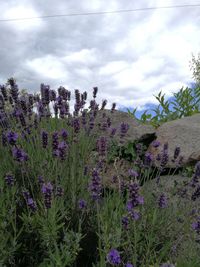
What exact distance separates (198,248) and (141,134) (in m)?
2.20

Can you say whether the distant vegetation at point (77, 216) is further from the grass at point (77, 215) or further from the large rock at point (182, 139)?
the large rock at point (182, 139)

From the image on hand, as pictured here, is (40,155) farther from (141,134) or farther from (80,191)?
(141,134)

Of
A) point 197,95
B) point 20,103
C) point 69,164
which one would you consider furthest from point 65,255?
point 197,95

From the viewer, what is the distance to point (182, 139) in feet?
14.8

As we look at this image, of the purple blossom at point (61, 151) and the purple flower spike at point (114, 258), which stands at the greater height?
the purple blossom at point (61, 151)

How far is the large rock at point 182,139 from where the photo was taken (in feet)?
13.8

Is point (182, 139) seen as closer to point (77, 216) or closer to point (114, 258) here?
point (77, 216)

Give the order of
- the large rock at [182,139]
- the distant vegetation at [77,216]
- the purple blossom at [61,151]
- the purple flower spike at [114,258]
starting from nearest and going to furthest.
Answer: the purple flower spike at [114,258] → the distant vegetation at [77,216] → the purple blossom at [61,151] → the large rock at [182,139]

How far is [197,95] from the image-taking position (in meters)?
6.53

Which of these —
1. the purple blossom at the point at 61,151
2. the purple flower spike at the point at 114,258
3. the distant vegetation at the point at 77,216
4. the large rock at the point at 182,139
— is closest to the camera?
the purple flower spike at the point at 114,258

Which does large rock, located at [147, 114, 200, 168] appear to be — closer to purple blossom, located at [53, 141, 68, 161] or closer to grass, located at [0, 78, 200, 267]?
grass, located at [0, 78, 200, 267]

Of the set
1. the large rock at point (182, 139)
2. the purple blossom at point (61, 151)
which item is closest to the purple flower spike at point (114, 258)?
the purple blossom at point (61, 151)

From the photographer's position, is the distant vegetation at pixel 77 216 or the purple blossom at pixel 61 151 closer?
the distant vegetation at pixel 77 216

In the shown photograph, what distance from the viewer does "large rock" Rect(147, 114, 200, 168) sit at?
4.20 meters
